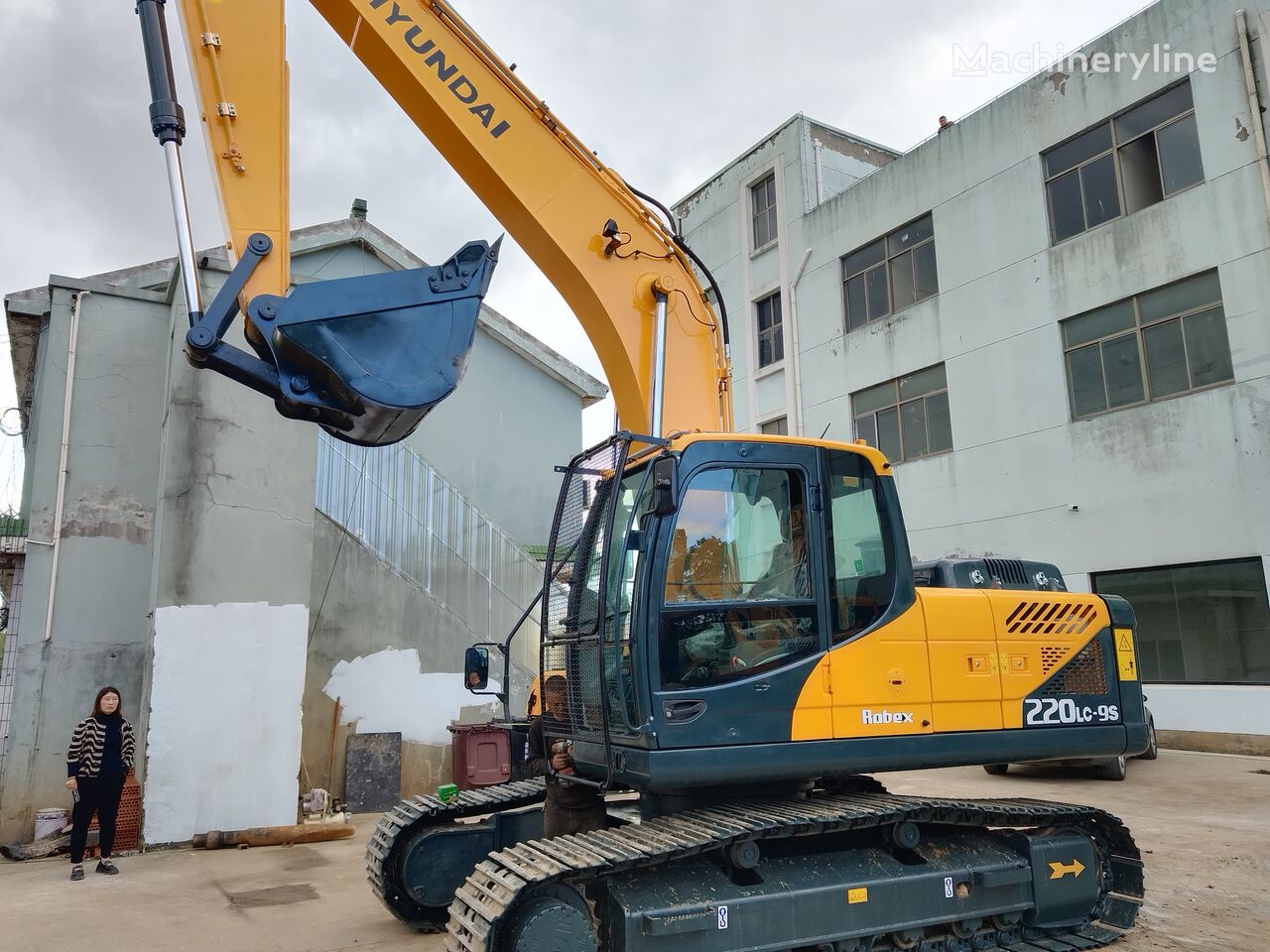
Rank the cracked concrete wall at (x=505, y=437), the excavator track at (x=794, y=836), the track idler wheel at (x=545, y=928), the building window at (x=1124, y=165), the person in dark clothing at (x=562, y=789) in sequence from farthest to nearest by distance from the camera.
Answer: the cracked concrete wall at (x=505, y=437) < the building window at (x=1124, y=165) < the person in dark clothing at (x=562, y=789) < the excavator track at (x=794, y=836) < the track idler wheel at (x=545, y=928)

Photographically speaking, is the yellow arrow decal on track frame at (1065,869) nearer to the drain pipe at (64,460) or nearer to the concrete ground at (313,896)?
the concrete ground at (313,896)

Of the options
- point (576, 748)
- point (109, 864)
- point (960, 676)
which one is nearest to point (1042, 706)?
point (960, 676)

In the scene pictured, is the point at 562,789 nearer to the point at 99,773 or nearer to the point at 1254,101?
the point at 99,773

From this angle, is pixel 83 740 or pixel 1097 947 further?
pixel 83 740

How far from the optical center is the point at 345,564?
33.1 ft

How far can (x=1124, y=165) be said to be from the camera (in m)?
14.0

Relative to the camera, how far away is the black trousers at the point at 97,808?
7191mm

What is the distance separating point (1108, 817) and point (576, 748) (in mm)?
3031

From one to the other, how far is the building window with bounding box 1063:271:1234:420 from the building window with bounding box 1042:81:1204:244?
1.44 m

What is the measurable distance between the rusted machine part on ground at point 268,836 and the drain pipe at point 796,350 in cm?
1337

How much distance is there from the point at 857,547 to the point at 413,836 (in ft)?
9.93

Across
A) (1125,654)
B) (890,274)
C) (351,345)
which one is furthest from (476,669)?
(890,274)

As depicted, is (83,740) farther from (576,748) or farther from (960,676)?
(960,676)

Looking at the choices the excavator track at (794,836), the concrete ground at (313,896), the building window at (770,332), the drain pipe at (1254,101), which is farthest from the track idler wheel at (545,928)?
the building window at (770,332)
